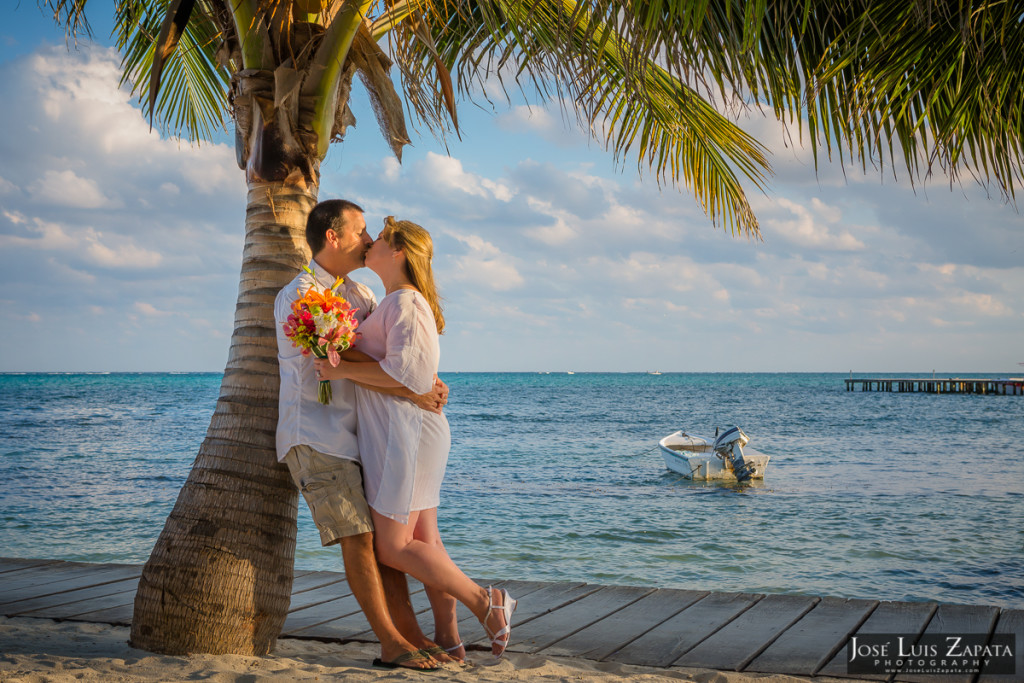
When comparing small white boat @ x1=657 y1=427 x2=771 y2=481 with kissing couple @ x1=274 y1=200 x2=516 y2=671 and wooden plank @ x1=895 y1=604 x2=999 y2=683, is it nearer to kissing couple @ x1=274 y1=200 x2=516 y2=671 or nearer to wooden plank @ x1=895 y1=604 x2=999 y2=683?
wooden plank @ x1=895 y1=604 x2=999 y2=683

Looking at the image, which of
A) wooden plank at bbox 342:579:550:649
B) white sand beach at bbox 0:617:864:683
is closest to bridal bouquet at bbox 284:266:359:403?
white sand beach at bbox 0:617:864:683

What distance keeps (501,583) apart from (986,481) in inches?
648

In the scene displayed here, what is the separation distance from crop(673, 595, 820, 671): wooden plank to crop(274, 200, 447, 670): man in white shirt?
1.36 metres

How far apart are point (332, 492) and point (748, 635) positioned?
243 centimetres

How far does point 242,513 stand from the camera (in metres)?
3.39

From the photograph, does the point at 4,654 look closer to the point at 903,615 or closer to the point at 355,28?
the point at 355,28

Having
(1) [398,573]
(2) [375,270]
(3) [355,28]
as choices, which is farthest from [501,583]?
(3) [355,28]

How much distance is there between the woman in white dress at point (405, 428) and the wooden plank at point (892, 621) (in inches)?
64.6

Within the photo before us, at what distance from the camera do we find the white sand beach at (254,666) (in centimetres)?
295

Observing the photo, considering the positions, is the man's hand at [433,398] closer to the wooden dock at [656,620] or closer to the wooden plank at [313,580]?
the wooden dock at [656,620]

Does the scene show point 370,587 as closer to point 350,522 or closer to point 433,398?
point 350,522

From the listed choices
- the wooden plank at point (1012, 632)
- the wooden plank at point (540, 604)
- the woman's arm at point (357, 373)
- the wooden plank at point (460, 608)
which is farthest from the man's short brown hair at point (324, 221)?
the wooden plank at point (1012, 632)

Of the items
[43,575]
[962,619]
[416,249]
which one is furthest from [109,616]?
[962,619]

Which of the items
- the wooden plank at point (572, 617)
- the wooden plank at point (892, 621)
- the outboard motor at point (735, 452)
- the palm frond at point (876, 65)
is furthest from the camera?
the outboard motor at point (735, 452)
